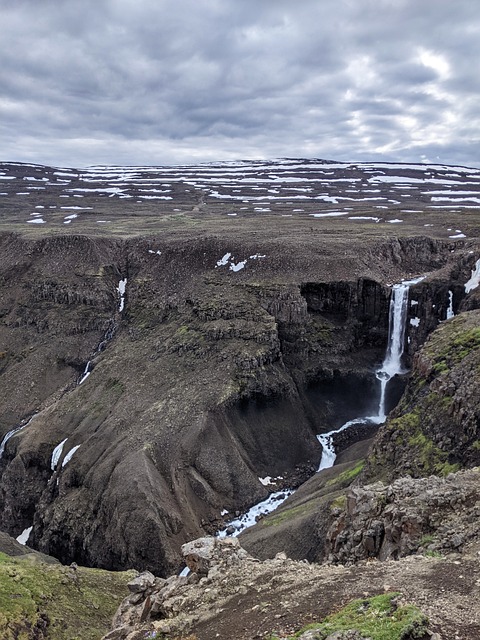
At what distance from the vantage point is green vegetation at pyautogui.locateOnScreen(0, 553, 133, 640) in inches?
892

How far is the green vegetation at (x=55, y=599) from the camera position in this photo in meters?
22.7

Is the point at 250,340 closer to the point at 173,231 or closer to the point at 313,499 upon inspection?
the point at 313,499

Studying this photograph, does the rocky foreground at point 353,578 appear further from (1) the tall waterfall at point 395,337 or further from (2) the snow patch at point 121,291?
(2) the snow patch at point 121,291

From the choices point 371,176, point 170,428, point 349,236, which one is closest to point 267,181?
point 371,176

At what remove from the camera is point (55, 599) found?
2514 cm

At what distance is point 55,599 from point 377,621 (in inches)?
772

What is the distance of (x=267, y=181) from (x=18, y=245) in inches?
4767

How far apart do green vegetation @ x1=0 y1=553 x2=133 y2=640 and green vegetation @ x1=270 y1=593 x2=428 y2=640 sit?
48.5ft

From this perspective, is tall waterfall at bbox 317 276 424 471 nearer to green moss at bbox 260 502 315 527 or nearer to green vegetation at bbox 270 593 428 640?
green moss at bbox 260 502 315 527

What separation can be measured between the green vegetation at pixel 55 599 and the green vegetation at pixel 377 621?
1479 cm

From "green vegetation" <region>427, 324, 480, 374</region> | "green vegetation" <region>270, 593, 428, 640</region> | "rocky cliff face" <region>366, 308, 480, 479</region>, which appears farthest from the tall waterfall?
"green vegetation" <region>270, 593, 428, 640</region>

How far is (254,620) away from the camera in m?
14.9

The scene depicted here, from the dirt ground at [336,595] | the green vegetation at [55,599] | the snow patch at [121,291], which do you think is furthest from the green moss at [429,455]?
the snow patch at [121,291]

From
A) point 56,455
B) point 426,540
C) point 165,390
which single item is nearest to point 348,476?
point 426,540
